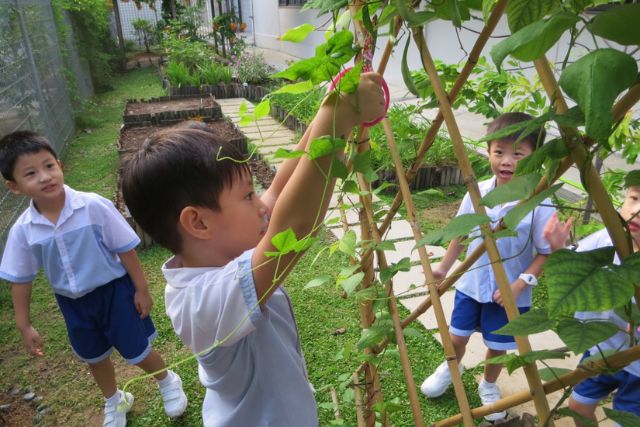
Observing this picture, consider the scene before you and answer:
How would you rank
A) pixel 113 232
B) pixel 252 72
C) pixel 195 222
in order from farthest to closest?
1. pixel 252 72
2. pixel 113 232
3. pixel 195 222

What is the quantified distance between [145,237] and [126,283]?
1.62 metres

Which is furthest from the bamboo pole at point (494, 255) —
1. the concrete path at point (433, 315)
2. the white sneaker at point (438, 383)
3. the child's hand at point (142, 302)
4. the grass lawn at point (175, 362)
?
the child's hand at point (142, 302)

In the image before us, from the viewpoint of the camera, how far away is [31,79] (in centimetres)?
511

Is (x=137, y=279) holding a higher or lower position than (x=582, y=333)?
lower

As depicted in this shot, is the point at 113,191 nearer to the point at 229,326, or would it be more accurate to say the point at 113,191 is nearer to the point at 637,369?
the point at 229,326

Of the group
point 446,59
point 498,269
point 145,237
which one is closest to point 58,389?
point 145,237

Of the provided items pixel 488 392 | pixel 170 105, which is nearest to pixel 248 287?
pixel 488 392

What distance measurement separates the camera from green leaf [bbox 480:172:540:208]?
0.51 metres

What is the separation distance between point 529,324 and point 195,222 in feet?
2.31

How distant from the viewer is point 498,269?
60 centimetres

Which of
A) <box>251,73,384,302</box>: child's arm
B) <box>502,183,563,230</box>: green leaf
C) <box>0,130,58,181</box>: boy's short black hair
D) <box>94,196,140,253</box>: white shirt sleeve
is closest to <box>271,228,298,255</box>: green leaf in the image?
<box>251,73,384,302</box>: child's arm

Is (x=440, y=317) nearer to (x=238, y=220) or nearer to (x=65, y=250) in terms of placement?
(x=238, y=220)

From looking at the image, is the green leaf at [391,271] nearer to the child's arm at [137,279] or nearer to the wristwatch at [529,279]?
the wristwatch at [529,279]

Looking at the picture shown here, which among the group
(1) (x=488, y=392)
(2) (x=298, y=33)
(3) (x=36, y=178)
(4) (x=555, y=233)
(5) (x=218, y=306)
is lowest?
(1) (x=488, y=392)
